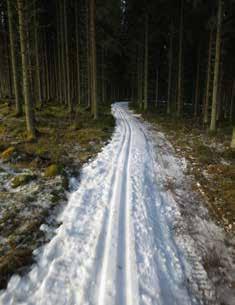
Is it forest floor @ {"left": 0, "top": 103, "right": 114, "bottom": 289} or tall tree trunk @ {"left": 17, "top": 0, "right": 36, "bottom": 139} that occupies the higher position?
tall tree trunk @ {"left": 17, "top": 0, "right": 36, "bottom": 139}

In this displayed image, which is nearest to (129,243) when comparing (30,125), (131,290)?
(131,290)

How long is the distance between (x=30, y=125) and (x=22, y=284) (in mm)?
9497

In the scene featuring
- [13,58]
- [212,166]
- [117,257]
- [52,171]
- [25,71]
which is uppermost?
[13,58]

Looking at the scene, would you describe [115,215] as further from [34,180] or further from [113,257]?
[34,180]

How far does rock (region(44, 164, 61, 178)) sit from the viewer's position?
23.7ft

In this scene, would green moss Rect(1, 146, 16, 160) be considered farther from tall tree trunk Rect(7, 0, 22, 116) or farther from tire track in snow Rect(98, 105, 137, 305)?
tall tree trunk Rect(7, 0, 22, 116)

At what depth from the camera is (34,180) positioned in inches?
269

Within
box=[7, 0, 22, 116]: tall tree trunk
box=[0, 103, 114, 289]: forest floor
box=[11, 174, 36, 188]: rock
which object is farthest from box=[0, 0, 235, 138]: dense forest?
box=[11, 174, 36, 188]: rock

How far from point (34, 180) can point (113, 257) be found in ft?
13.2

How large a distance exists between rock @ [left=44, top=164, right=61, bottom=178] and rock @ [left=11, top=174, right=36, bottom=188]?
451 mm

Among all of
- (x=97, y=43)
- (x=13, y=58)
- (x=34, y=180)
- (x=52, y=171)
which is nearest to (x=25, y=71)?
(x=13, y=58)

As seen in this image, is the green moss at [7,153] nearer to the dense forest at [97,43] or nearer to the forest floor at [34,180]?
the forest floor at [34,180]

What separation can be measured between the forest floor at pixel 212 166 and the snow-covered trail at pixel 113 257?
46.5 inches

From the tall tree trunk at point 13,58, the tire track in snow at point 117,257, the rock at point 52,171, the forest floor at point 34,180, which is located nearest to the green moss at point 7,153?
the forest floor at point 34,180
